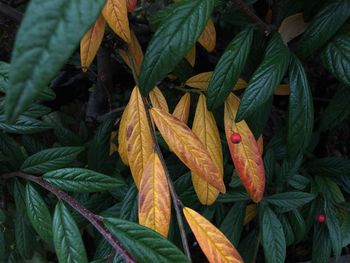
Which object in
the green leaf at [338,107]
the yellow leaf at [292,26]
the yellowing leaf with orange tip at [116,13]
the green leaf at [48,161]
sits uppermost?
the yellowing leaf with orange tip at [116,13]

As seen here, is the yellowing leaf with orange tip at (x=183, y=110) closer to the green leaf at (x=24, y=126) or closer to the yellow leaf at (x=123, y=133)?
the yellow leaf at (x=123, y=133)

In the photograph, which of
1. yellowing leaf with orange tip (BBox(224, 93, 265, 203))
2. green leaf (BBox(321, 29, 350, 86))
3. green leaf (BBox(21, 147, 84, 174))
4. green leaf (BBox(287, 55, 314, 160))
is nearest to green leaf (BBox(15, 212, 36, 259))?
green leaf (BBox(21, 147, 84, 174))

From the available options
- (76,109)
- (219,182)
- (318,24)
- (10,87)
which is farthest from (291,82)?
(76,109)

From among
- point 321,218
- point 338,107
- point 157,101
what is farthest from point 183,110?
point 321,218

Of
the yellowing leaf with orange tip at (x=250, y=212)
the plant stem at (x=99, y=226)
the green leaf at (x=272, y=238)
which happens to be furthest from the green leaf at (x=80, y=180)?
the yellowing leaf with orange tip at (x=250, y=212)

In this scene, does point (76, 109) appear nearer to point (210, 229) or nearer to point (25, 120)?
point (25, 120)

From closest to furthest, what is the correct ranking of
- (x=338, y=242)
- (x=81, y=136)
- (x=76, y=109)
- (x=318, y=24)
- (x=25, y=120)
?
(x=318, y=24) < (x=25, y=120) < (x=338, y=242) < (x=81, y=136) < (x=76, y=109)
